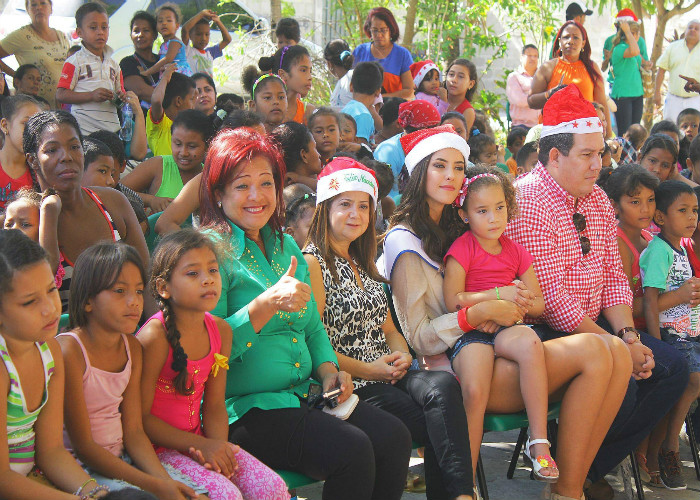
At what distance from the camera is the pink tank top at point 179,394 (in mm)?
2883

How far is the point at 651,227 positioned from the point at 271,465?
352 centimetres

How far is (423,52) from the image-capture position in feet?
37.7

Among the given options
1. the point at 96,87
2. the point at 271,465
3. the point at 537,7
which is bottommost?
the point at 271,465

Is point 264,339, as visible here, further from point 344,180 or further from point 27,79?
point 27,79

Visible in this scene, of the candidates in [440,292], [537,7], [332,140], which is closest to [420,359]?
[440,292]

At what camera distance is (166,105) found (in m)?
6.38

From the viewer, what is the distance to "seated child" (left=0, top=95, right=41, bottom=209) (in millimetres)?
4148

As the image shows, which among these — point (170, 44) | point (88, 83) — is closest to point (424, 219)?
point (88, 83)

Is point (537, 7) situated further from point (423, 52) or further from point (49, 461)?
point (49, 461)

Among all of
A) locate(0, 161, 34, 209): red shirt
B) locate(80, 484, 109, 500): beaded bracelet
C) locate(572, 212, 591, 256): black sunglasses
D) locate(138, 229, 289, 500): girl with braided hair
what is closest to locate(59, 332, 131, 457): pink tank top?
locate(138, 229, 289, 500): girl with braided hair

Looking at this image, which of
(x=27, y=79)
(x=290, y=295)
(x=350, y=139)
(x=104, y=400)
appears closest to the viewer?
(x=104, y=400)

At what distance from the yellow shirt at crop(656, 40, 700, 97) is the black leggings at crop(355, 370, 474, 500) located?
303 inches

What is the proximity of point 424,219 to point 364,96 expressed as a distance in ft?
11.6

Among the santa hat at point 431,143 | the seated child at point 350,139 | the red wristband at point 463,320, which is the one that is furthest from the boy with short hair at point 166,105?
the red wristband at point 463,320
